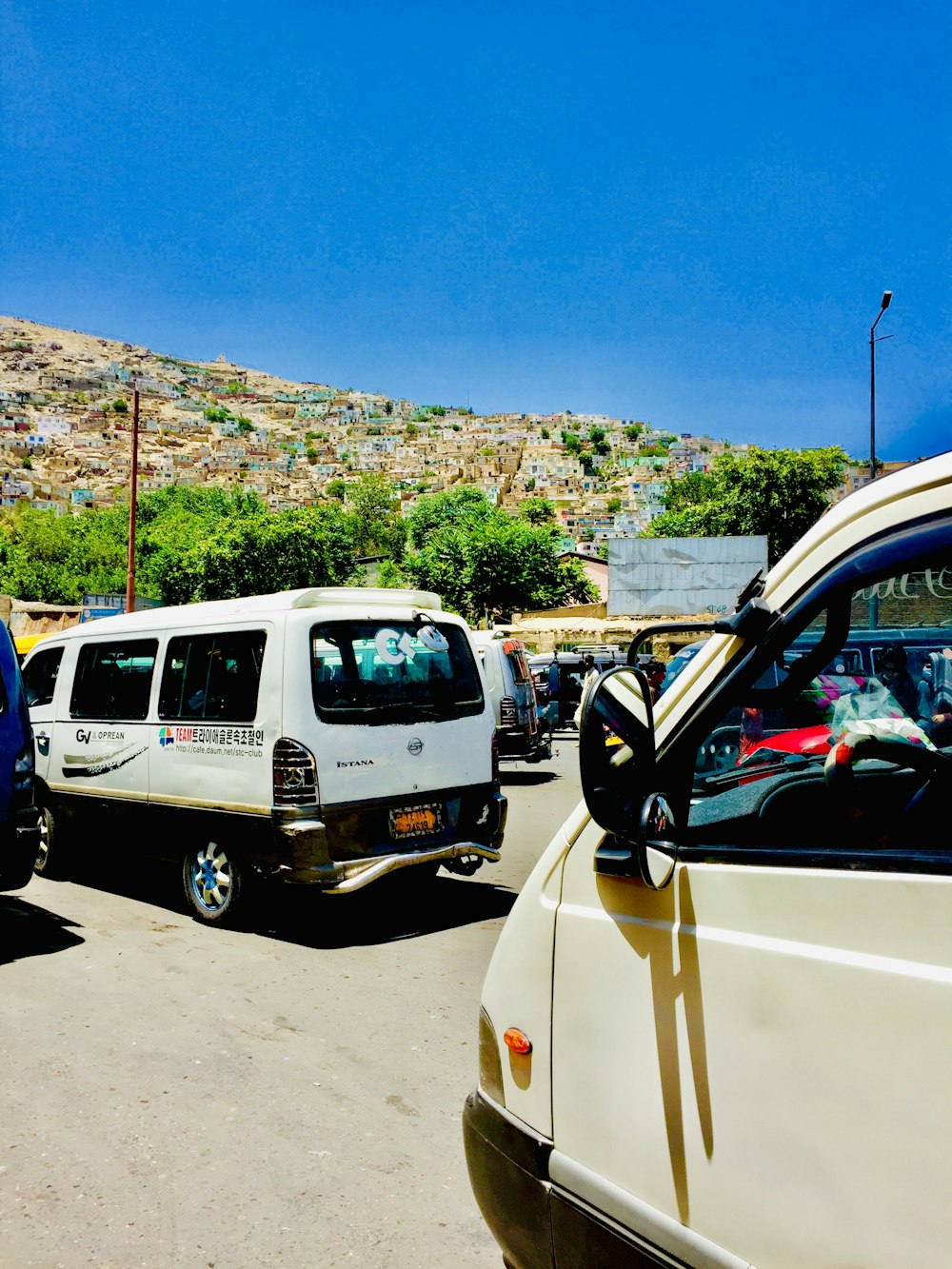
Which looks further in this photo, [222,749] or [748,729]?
[222,749]

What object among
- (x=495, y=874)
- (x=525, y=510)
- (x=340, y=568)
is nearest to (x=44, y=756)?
(x=495, y=874)

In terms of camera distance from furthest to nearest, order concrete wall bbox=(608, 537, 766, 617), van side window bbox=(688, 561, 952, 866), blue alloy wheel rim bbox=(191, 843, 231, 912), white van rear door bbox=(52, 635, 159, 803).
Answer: concrete wall bbox=(608, 537, 766, 617) → white van rear door bbox=(52, 635, 159, 803) → blue alloy wheel rim bbox=(191, 843, 231, 912) → van side window bbox=(688, 561, 952, 866)

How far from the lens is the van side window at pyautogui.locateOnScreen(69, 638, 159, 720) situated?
24.7 ft

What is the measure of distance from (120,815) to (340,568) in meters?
63.2

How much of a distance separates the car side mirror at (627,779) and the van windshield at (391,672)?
4429mm

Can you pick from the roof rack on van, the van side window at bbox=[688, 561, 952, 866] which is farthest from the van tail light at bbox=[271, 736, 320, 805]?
the van side window at bbox=[688, 561, 952, 866]

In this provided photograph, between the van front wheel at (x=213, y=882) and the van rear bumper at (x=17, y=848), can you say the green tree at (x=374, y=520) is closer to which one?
the van front wheel at (x=213, y=882)

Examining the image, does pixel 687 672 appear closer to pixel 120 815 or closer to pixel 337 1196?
pixel 337 1196

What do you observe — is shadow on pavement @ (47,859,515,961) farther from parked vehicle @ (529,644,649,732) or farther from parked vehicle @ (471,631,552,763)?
parked vehicle @ (529,644,649,732)

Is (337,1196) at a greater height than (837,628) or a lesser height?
lesser

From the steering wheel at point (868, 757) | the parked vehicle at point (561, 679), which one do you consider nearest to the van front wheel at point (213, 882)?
the steering wheel at point (868, 757)

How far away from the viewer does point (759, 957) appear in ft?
5.98

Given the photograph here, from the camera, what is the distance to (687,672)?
2.17 meters

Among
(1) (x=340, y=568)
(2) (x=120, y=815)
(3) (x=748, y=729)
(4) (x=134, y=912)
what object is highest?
(1) (x=340, y=568)
